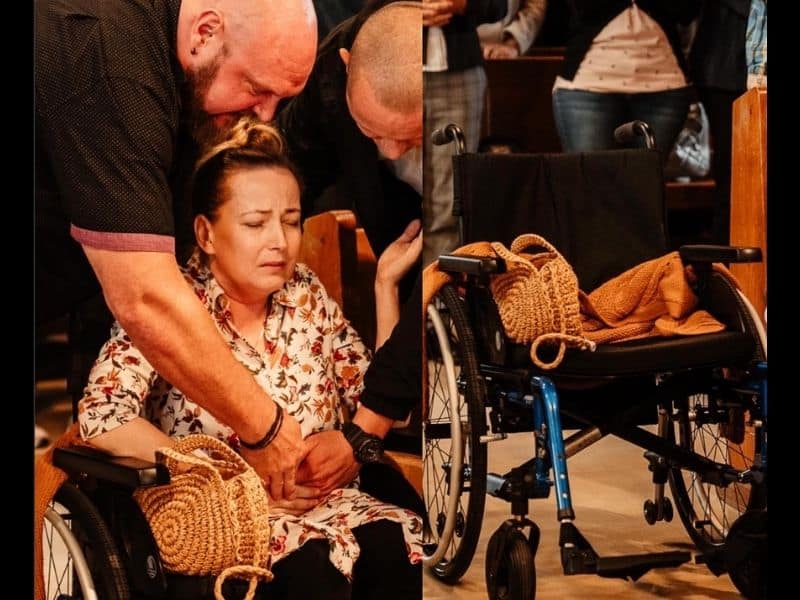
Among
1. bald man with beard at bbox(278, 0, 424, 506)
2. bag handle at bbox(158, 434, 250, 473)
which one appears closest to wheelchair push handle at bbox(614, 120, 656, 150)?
bald man with beard at bbox(278, 0, 424, 506)

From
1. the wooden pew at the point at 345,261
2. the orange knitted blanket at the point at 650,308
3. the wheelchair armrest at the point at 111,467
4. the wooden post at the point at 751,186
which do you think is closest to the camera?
the wheelchair armrest at the point at 111,467

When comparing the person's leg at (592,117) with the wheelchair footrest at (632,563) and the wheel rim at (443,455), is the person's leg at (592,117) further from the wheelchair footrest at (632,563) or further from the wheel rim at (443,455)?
the wheelchair footrest at (632,563)

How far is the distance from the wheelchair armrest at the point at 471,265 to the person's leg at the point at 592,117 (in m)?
1.03

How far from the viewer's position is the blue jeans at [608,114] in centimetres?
353

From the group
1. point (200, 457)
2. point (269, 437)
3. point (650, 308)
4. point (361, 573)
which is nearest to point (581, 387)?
point (650, 308)

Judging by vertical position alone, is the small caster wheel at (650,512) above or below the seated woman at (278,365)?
below

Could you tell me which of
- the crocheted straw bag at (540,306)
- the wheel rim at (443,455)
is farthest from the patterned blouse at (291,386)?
the crocheted straw bag at (540,306)

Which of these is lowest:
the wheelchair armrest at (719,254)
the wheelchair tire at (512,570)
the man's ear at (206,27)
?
the wheelchair tire at (512,570)

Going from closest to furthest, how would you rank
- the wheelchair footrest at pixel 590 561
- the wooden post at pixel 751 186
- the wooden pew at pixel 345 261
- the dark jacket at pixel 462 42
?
the wooden pew at pixel 345 261 < the wheelchair footrest at pixel 590 561 < the dark jacket at pixel 462 42 < the wooden post at pixel 751 186

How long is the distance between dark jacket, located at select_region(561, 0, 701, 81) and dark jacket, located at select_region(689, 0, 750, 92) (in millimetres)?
214

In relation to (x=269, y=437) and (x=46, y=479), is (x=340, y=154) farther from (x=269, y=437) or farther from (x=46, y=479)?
(x=46, y=479)

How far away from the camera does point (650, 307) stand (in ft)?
9.29
